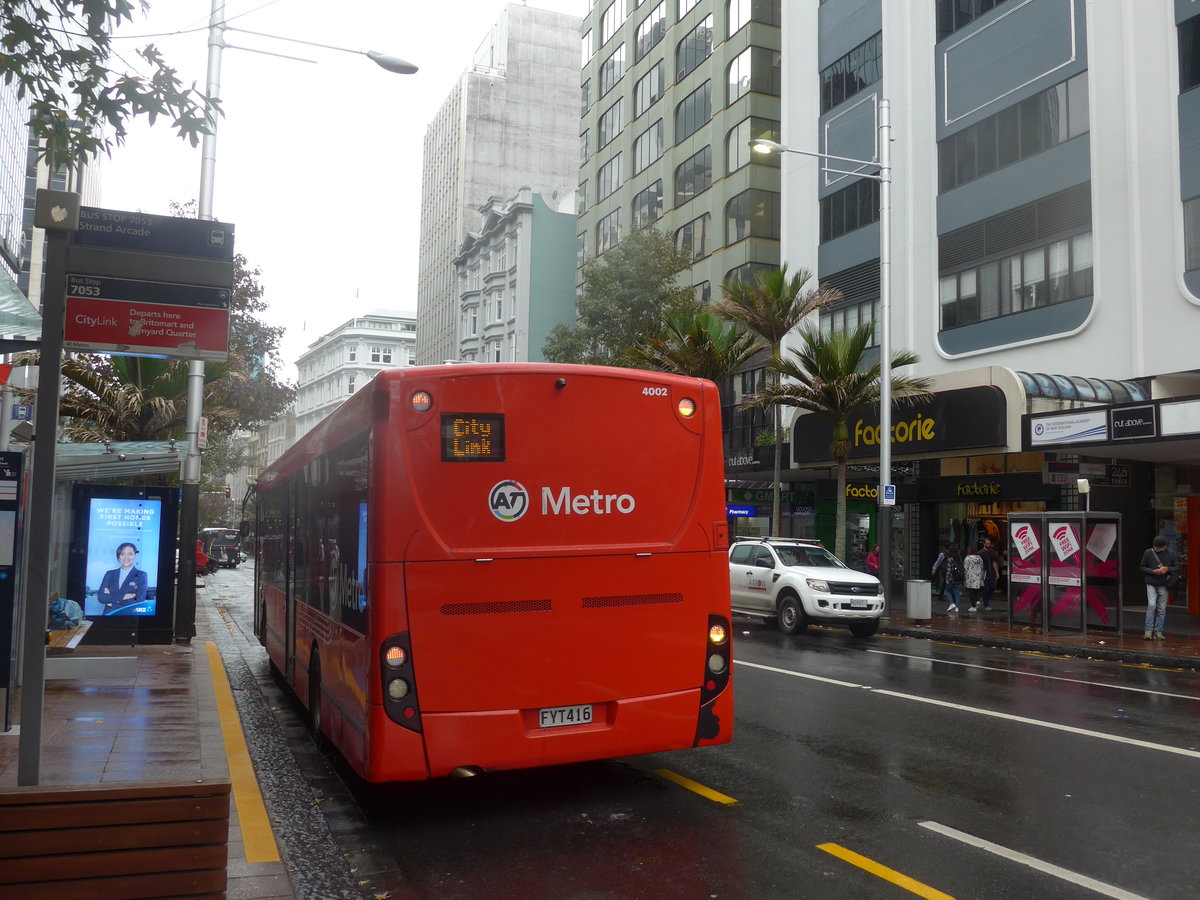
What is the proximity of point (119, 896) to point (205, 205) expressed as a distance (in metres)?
13.9

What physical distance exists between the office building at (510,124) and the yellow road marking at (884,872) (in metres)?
72.5

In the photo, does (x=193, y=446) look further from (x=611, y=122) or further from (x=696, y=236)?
(x=611, y=122)

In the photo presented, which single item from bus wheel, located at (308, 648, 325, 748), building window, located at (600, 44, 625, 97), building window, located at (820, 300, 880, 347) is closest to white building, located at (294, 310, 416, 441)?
building window, located at (600, 44, 625, 97)

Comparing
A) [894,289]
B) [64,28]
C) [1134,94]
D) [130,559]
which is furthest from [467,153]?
[64,28]

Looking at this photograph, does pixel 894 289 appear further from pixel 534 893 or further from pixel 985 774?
pixel 534 893

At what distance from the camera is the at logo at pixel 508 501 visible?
21.7 feet

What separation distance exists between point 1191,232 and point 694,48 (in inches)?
1052

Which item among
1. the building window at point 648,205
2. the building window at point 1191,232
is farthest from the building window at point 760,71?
the building window at point 1191,232

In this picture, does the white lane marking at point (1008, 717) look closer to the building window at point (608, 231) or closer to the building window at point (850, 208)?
the building window at point (850, 208)

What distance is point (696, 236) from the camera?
1705 inches

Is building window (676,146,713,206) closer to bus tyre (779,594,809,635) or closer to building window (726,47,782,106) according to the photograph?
building window (726,47,782,106)

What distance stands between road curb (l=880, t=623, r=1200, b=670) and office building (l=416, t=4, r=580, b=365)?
5991 cm

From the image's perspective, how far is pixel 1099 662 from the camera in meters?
16.4

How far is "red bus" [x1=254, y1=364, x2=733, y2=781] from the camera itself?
6.38 metres
